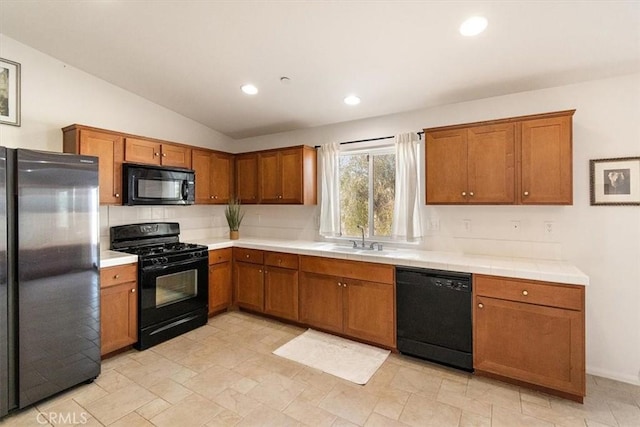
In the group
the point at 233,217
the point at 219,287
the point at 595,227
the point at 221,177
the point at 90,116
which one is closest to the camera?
the point at 595,227

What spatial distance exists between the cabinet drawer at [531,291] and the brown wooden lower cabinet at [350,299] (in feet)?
2.61

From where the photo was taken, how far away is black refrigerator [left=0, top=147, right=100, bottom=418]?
207 centimetres

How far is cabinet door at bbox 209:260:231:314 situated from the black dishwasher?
7.39 ft

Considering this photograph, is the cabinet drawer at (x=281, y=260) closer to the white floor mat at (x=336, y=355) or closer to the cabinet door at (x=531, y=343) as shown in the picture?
the white floor mat at (x=336, y=355)

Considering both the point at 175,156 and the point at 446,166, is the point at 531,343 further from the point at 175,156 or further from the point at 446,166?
the point at 175,156

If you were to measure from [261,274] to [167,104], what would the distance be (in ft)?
8.17

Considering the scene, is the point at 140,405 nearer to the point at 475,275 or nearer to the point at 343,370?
the point at 343,370

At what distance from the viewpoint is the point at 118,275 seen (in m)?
2.86

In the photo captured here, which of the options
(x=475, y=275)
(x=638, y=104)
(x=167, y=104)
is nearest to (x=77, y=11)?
(x=167, y=104)

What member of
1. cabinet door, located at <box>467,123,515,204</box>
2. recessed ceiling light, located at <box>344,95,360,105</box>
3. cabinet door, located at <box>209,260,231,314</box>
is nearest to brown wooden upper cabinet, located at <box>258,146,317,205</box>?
recessed ceiling light, located at <box>344,95,360,105</box>

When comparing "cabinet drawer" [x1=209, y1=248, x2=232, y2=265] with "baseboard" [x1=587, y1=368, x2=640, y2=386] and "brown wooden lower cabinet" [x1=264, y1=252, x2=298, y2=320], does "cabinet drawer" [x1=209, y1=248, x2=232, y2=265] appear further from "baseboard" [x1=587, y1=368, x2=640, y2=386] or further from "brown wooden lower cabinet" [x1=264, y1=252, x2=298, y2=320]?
"baseboard" [x1=587, y1=368, x2=640, y2=386]

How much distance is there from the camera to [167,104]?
12.7 ft

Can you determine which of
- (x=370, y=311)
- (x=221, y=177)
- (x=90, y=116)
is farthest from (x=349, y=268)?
(x=90, y=116)

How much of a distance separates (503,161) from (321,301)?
227 centimetres
